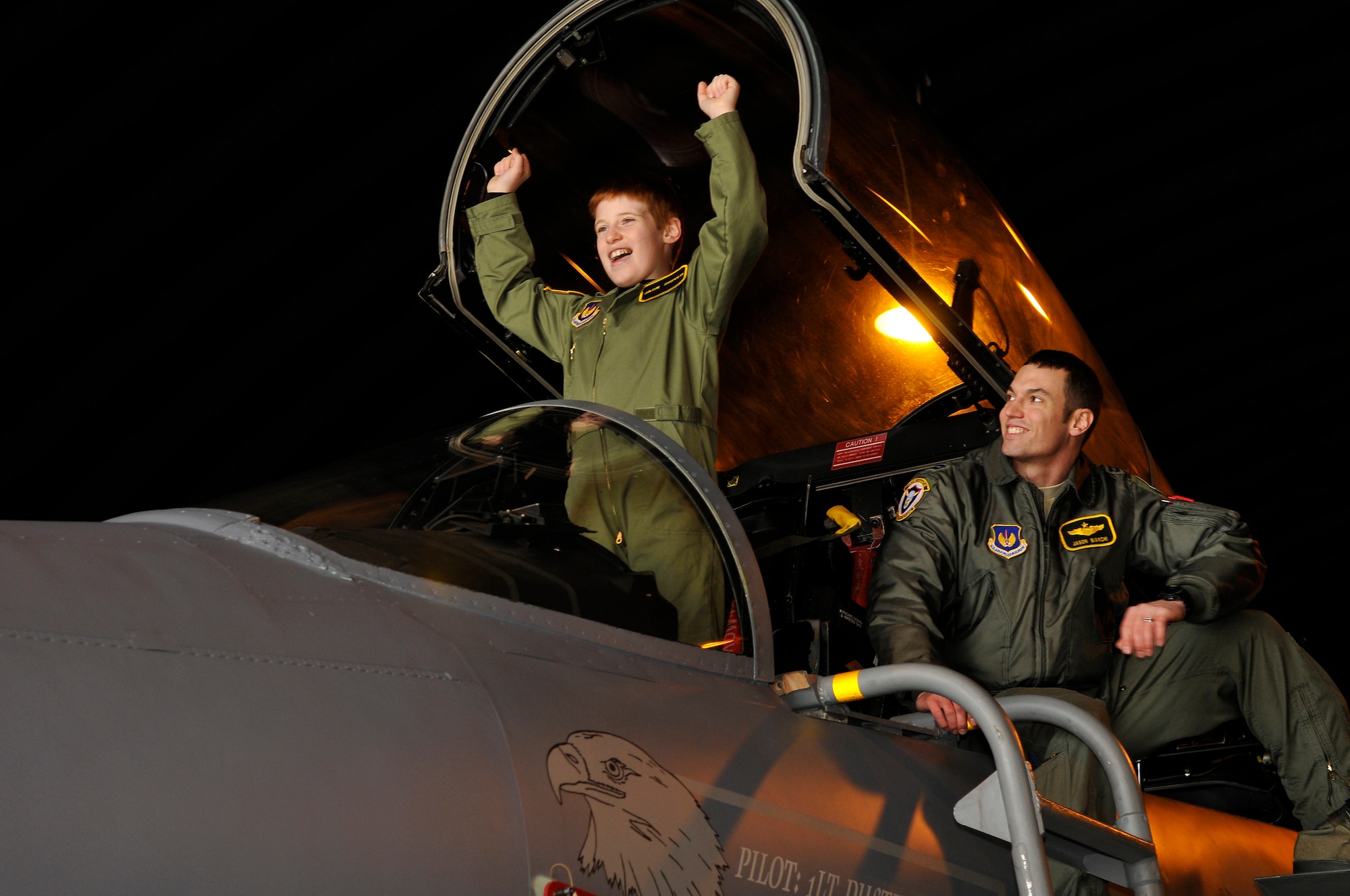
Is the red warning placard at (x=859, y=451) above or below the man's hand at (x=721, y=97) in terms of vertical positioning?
below

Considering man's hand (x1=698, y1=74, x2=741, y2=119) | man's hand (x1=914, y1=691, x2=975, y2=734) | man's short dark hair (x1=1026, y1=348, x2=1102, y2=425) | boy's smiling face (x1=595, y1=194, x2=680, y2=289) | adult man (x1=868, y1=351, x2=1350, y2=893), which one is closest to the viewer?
man's hand (x1=914, y1=691, x2=975, y2=734)

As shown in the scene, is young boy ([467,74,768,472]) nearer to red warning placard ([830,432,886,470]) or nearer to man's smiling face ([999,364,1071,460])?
red warning placard ([830,432,886,470])

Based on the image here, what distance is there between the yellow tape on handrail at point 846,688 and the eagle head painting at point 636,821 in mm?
419

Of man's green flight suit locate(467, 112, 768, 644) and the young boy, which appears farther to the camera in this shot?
the young boy

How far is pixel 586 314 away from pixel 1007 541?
125 cm

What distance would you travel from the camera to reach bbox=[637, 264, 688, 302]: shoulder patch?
9.23ft

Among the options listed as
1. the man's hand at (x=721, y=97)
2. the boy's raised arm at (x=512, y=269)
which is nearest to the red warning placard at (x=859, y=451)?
the boy's raised arm at (x=512, y=269)

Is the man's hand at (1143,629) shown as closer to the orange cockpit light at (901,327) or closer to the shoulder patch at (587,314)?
the orange cockpit light at (901,327)

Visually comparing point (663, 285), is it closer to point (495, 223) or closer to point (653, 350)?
point (653, 350)

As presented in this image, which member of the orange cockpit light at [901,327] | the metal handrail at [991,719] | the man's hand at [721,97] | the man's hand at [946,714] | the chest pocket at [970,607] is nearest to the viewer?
the metal handrail at [991,719]

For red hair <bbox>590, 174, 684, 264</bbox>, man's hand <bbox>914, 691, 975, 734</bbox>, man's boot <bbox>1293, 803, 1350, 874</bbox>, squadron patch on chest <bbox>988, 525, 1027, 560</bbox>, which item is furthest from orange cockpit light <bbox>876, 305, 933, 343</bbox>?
man's boot <bbox>1293, 803, 1350, 874</bbox>

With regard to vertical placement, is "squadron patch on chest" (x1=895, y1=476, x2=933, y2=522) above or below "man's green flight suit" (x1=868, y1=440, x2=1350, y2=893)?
above

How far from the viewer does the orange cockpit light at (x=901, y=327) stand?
319 centimetres

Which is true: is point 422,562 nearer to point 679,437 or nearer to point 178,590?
point 178,590
